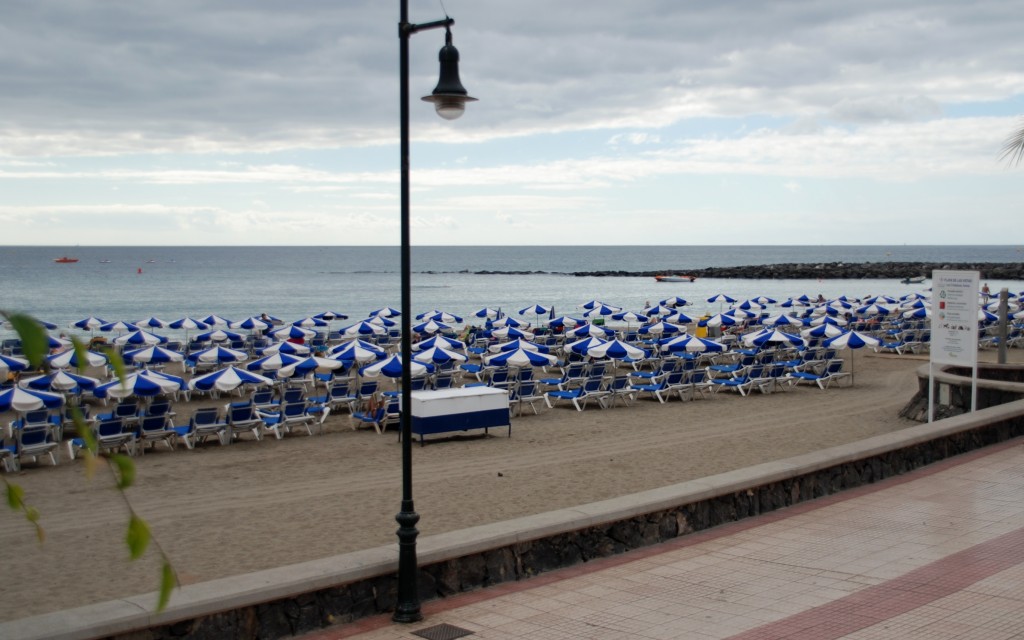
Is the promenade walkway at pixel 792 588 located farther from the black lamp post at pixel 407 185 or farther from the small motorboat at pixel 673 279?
the small motorboat at pixel 673 279

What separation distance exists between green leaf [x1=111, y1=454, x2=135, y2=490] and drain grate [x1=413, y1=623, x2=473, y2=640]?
520 cm

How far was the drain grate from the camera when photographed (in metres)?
6.55

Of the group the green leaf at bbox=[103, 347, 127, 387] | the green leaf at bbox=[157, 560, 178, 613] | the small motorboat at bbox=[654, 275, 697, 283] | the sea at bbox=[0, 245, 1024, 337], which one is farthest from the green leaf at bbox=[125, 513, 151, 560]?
the small motorboat at bbox=[654, 275, 697, 283]

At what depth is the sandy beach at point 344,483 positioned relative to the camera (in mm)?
9984

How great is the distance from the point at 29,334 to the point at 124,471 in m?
0.27

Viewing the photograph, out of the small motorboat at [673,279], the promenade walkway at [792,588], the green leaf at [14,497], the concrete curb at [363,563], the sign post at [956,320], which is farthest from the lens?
the small motorboat at [673,279]

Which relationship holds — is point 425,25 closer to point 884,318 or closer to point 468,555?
point 468,555

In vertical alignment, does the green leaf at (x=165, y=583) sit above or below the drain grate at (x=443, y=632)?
above

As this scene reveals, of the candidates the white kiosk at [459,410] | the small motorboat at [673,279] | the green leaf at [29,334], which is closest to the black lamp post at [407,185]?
the green leaf at [29,334]

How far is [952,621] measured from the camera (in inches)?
251

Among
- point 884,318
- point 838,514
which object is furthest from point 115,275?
point 838,514

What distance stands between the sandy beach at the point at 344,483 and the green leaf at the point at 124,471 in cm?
777

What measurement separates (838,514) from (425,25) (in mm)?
5871

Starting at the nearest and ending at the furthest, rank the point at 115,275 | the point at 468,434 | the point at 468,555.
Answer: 1. the point at 468,555
2. the point at 468,434
3. the point at 115,275
